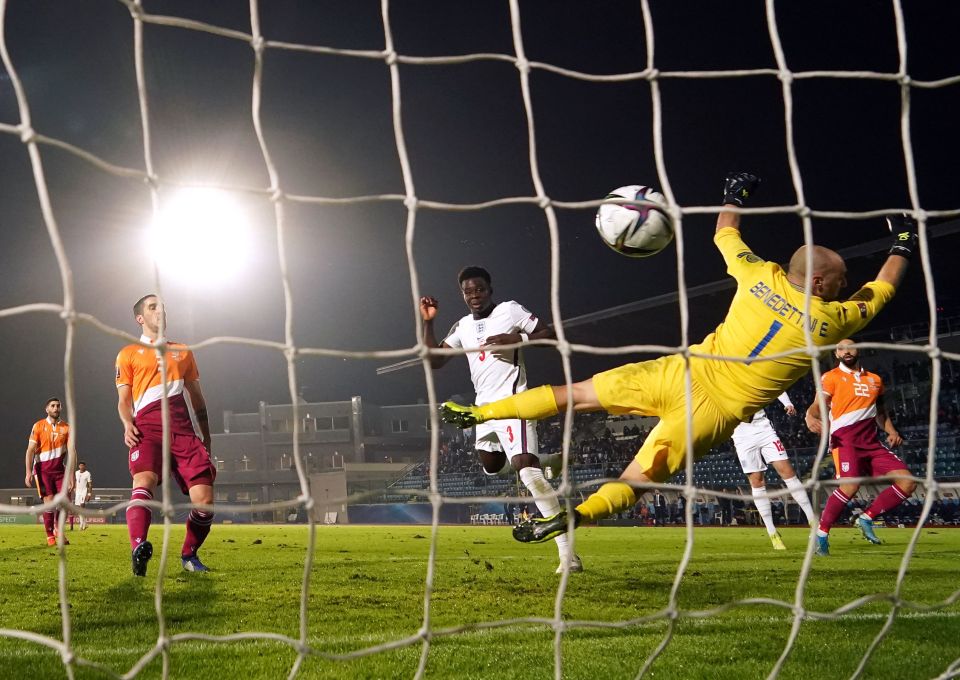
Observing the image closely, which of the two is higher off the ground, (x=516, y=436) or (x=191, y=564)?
(x=516, y=436)

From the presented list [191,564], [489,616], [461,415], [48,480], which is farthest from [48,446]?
[461,415]

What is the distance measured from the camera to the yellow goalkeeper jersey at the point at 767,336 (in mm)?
3516

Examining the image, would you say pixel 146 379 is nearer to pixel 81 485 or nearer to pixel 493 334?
pixel 493 334

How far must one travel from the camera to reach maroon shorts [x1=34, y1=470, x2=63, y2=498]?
412 inches

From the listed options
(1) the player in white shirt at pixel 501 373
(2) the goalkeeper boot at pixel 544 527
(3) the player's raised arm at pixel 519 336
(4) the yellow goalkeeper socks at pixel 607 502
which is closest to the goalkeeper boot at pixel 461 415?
(2) the goalkeeper boot at pixel 544 527

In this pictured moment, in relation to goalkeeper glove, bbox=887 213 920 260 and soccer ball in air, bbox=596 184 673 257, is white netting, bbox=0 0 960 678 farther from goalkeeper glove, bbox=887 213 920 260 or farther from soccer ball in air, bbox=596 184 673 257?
soccer ball in air, bbox=596 184 673 257

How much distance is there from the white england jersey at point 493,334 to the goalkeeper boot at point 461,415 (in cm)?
249

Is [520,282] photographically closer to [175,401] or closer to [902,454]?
[902,454]

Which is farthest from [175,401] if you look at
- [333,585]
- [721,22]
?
[721,22]

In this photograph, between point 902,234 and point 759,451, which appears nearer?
point 902,234

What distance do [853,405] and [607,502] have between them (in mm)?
5436

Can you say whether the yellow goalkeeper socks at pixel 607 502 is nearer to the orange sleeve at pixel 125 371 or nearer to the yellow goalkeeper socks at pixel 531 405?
the yellow goalkeeper socks at pixel 531 405

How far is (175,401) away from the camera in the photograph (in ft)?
18.5

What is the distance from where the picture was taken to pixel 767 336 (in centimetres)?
354
